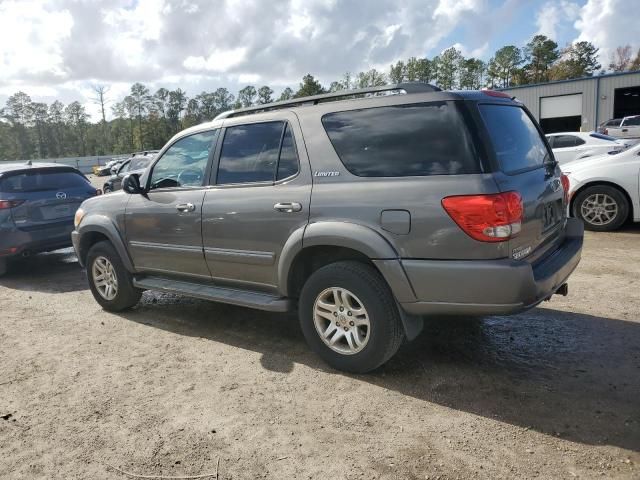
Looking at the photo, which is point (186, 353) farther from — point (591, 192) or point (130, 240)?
point (591, 192)

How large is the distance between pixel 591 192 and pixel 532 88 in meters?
31.0

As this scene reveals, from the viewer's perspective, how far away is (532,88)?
35.6 m

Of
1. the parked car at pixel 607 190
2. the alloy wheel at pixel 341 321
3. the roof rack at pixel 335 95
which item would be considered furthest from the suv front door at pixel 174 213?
the parked car at pixel 607 190

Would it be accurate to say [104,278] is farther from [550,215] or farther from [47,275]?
[550,215]

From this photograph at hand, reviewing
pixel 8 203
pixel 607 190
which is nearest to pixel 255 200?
pixel 8 203

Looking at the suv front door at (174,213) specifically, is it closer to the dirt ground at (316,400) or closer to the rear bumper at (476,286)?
the dirt ground at (316,400)

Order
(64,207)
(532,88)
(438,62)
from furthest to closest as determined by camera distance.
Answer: (438,62) < (532,88) < (64,207)

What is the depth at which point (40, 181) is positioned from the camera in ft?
25.7

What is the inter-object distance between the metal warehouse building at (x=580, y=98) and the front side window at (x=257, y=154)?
3415 centimetres

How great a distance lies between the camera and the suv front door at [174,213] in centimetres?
448

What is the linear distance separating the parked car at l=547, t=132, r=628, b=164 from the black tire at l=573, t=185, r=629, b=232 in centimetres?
418

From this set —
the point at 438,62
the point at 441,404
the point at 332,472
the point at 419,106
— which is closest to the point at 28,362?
the point at 332,472

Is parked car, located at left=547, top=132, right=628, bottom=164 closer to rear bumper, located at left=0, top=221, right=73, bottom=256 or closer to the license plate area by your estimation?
the license plate area

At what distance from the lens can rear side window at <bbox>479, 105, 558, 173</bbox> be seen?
3.31 meters
